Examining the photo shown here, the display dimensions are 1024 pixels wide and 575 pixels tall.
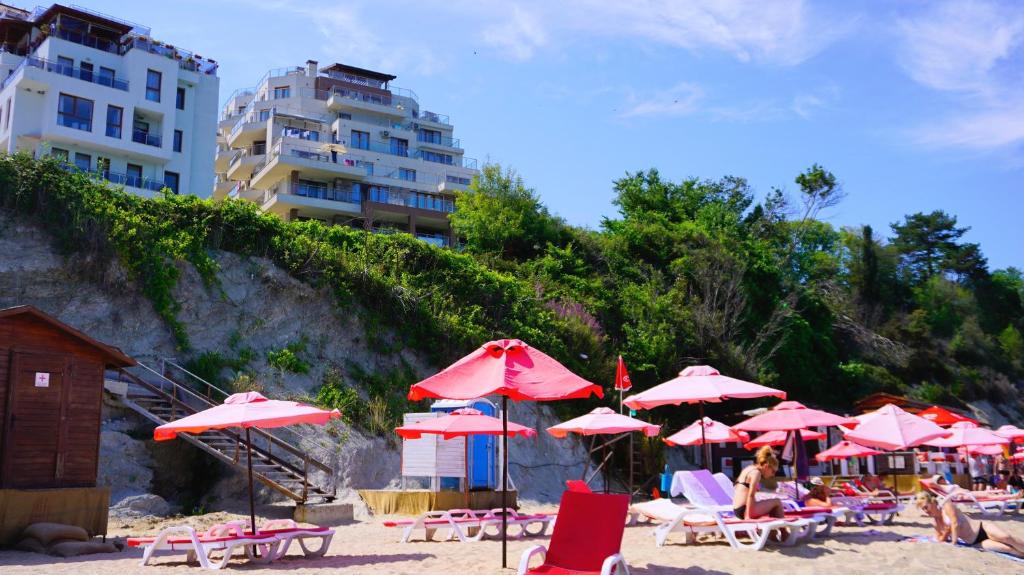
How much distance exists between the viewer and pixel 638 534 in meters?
12.6

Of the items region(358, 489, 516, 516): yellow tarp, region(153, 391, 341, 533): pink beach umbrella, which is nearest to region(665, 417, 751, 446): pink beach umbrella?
region(358, 489, 516, 516): yellow tarp

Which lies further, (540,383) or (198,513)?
(198,513)

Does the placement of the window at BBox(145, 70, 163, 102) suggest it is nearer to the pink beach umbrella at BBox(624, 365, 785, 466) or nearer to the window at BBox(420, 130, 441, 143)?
the window at BBox(420, 130, 441, 143)

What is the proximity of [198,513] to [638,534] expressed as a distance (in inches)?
332

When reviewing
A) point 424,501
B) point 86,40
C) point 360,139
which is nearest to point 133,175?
point 86,40

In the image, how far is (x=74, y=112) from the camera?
36.5m

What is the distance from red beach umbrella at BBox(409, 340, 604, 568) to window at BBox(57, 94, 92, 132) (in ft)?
112

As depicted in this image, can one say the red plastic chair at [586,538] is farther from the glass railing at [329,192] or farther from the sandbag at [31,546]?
the glass railing at [329,192]

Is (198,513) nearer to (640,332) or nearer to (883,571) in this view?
(883,571)

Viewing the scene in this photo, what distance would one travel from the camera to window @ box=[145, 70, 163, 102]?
128ft

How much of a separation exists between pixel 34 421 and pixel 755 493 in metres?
10.1

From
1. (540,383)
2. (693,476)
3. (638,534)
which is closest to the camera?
(540,383)

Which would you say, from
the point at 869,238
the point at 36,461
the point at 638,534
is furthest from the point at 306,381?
the point at 869,238

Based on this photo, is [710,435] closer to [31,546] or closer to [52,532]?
[52,532]
